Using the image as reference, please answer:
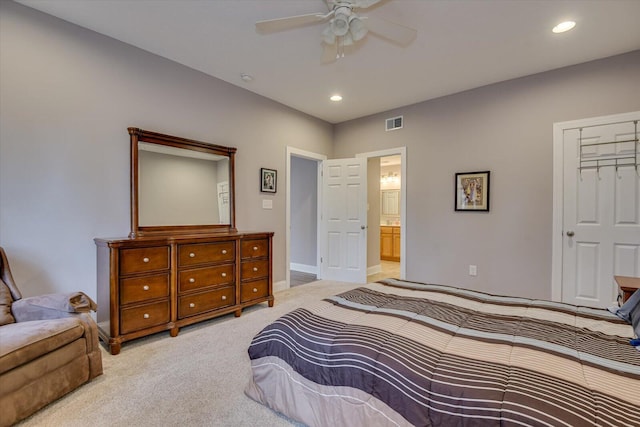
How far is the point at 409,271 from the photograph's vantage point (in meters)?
4.36

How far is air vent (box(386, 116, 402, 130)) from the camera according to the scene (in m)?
4.51

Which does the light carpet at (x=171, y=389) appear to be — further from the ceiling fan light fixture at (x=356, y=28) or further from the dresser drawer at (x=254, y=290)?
the ceiling fan light fixture at (x=356, y=28)

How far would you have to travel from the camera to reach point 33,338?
1638 millimetres

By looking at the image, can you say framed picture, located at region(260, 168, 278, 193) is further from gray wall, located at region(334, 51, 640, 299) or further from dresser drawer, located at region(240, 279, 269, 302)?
gray wall, located at region(334, 51, 640, 299)

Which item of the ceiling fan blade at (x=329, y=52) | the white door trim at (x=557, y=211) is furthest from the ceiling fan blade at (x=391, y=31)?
the white door trim at (x=557, y=211)

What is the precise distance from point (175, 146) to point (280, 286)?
234 centimetres

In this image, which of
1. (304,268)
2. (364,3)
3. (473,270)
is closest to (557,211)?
(473,270)

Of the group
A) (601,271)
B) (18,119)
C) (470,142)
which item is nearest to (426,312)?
(601,271)

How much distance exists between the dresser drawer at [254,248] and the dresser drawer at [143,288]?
0.84 m

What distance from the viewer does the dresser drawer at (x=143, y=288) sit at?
239cm

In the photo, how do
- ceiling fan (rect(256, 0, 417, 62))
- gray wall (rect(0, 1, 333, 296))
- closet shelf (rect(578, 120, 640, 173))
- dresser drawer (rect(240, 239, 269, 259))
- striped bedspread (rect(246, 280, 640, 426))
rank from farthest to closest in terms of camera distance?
dresser drawer (rect(240, 239, 269, 259))
closet shelf (rect(578, 120, 640, 173))
gray wall (rect(0, 1, 333, 296))
ceiling fan (rect(256, 0, 417, 62))
striped bedspread (rect(246, 280, 640, 426))

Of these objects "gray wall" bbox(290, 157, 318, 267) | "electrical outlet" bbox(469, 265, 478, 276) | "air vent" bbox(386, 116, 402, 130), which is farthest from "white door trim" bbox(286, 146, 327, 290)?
"electrical outlet" bbox(469, 265, 478, 276)

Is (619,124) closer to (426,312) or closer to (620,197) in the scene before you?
(620,197)

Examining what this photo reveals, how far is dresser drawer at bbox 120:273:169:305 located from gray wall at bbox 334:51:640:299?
3246 mm
